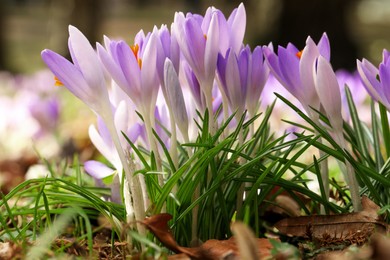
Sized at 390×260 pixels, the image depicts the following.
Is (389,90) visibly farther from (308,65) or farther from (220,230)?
(220,230)

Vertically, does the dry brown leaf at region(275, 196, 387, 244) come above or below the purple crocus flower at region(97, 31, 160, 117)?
below

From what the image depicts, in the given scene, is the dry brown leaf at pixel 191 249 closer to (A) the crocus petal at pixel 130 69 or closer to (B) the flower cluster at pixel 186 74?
(B) the flower cluster at pixel 186 74

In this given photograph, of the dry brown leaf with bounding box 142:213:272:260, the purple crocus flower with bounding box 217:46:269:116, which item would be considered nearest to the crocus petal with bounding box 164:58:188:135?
the purple crocus flower with bounding box 217:46:269:116

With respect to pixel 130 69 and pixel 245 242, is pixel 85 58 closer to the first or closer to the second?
pixel 130 69

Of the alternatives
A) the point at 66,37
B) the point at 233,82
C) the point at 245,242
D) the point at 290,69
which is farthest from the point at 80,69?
the point at 66,37

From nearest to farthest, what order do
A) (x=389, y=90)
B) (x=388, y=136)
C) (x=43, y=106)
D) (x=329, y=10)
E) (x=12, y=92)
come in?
(x=389, y=90) < (x=388, y=136) < (x=43, y=106) < (x=12, y=92) < (x=329, y=10)

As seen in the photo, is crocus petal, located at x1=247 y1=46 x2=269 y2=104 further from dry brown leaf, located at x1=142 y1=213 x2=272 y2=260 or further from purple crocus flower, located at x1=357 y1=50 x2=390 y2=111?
dry brown leaf, located at x1=142 y1=213 x2=272 y2=260

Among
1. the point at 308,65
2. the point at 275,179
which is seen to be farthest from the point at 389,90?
the point at 275,179
